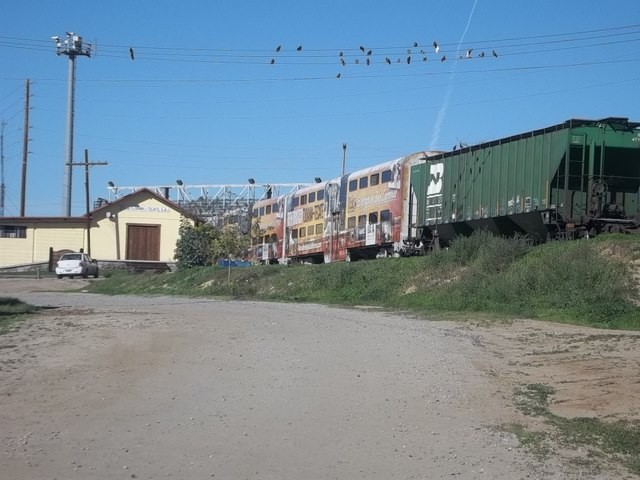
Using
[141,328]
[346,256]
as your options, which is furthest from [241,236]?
[141,328]

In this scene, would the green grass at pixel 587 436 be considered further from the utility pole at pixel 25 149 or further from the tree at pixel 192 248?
the utility pole at pixel 25 149

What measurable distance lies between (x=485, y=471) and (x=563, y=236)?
17798mm

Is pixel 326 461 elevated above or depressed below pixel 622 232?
below

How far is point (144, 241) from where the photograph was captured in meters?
55.3

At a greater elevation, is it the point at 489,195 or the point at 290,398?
the point at 489,195

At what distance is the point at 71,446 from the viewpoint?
303 inches

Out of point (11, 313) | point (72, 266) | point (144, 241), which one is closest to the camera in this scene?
point (11, 313)

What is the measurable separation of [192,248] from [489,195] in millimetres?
25162

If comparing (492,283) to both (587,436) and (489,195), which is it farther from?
(587,436)

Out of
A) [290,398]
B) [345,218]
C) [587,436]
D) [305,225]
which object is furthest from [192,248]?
[587,436]

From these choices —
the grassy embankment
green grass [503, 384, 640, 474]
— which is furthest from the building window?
green grass [503, 384, 640, 474]

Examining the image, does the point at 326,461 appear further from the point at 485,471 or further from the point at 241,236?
the point at 241,236

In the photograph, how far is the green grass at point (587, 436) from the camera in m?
7.57

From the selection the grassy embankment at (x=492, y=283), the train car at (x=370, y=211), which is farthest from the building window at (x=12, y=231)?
the grassy embankment at (x=492, y=283)
